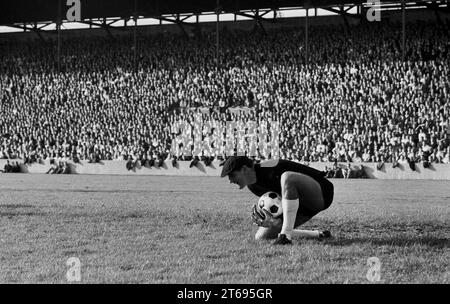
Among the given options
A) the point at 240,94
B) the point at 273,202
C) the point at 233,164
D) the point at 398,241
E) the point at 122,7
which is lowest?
the point at 398,241

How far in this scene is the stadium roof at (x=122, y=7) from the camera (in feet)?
157

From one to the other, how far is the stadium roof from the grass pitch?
3413 centimetres

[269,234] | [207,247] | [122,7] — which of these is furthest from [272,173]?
[122,7]

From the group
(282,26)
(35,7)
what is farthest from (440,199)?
(35,7)

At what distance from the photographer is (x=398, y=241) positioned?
9133mm

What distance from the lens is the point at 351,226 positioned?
1116 centimetres

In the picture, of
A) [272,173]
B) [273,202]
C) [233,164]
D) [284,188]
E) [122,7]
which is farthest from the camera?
[122,7]

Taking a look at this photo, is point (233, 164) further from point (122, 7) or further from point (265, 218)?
point (122, 7)

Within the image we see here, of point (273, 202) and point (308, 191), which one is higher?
point (308, 191)

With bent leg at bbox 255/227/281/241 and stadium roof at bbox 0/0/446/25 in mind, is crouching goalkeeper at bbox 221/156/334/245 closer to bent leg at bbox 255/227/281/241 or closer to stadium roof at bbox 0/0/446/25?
bent leg at bbox 255/227/281/241

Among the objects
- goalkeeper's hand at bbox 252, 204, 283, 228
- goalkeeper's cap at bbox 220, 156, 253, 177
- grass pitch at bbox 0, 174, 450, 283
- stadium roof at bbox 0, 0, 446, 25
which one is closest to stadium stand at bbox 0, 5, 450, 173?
stadium roof at bbox 0, 0, 446, 25

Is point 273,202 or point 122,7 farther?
point 122,7

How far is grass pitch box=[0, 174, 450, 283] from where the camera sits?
21.8 ft

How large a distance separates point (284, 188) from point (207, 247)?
43.6 inches
